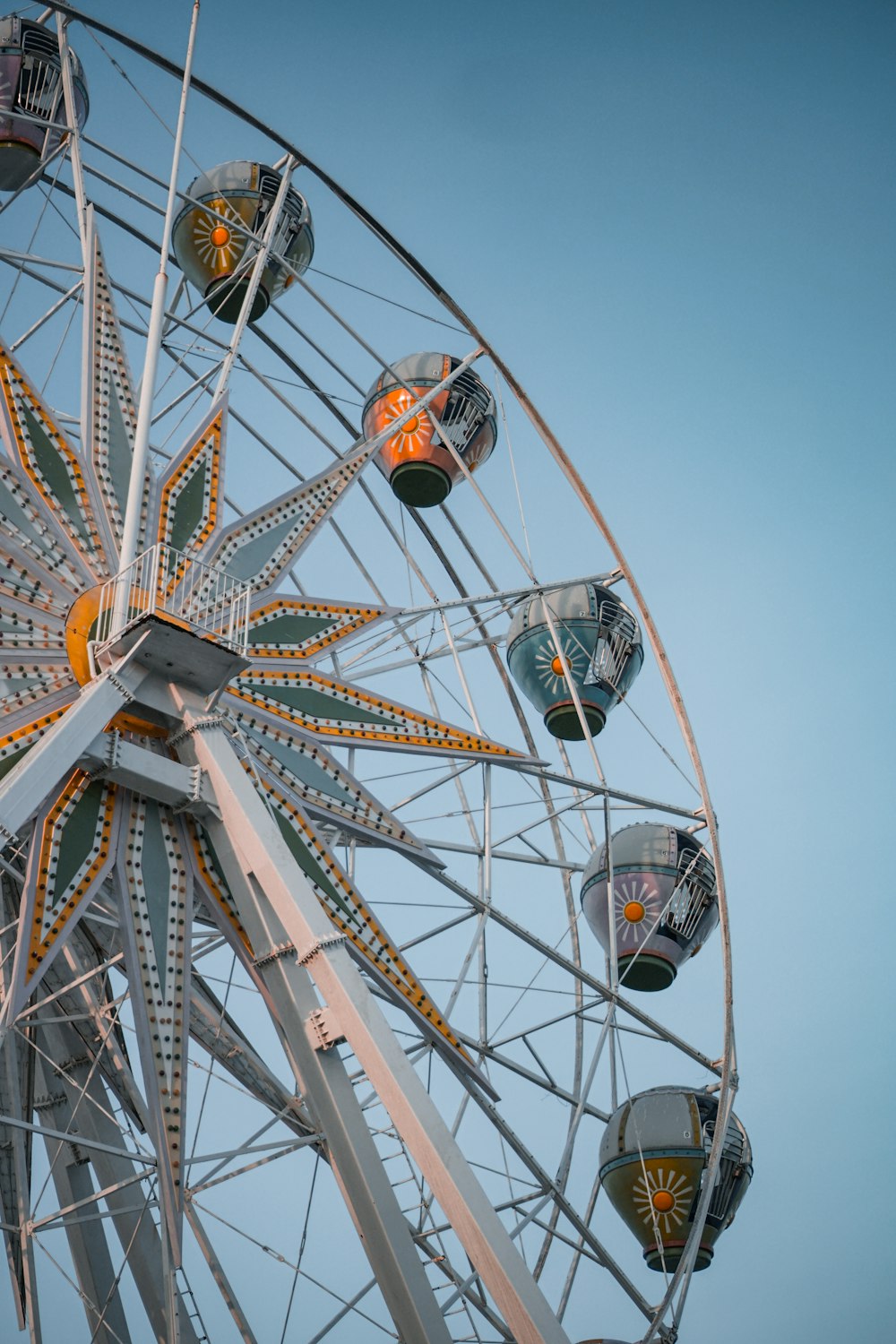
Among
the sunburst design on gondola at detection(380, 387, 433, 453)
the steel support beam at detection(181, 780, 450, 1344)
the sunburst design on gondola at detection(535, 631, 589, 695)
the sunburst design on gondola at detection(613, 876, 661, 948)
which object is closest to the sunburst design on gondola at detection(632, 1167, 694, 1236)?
the sunburst design on gondola at detection(613, 876, 661, 948)

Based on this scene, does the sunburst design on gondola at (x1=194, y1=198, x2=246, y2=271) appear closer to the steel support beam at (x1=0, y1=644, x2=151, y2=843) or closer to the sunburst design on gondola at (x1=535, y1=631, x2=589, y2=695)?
the sunburst design on gondola at (x1=535, y1=631, x2=589, y2=695)

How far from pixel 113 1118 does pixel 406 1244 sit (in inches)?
158

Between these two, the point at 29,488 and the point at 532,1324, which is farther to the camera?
the point at 29,488

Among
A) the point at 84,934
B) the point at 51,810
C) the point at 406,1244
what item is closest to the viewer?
the point at 406,1244

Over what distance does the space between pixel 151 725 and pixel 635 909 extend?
5606mm

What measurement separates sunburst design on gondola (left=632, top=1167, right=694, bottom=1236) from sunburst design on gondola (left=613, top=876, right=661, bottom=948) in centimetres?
197

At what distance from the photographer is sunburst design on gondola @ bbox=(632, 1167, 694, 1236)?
14211 mm

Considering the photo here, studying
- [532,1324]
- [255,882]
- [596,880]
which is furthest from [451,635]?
[532,1324]

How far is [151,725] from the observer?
11172 millimetres

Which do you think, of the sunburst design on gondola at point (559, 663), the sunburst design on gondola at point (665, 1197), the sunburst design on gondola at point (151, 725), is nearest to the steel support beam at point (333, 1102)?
the sunburst design on gondola at point (151, 725)

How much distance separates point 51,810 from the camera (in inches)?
402

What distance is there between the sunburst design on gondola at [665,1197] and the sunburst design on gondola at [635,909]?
1973 mm

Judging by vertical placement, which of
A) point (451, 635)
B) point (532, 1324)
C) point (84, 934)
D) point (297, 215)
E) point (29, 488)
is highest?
point (297, 215)

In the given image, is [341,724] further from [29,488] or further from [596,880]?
[596,880]
